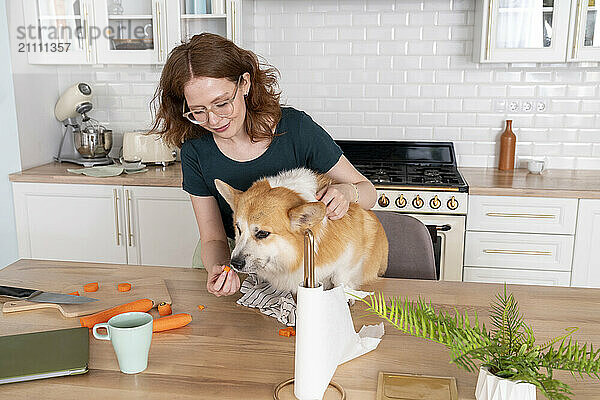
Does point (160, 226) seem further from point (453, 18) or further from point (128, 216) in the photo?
point (453, 18)

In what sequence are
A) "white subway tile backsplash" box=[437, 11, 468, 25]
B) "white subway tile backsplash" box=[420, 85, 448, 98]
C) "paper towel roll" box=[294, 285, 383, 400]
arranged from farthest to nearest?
1. "white subway tile backsplash" box=[420, 85, 448, 98]
2. "white subway tile backsplash" box=[437, 11, 468, 25]
3. "paper towel roll" box=[294, 285, 383, 400]

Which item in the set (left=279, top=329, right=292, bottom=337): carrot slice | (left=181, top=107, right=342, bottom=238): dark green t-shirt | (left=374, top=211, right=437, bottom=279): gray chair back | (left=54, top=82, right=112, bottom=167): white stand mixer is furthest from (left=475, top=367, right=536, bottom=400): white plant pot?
(left=54, top=82, right=112, bottom=167): white stand mixer

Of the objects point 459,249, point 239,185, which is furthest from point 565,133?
point 239,185

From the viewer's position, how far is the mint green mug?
3.67 ft

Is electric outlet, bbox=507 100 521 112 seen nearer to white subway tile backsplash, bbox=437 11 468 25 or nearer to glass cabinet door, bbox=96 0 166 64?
white subway tile backsplash, bbox=437 11 468 25

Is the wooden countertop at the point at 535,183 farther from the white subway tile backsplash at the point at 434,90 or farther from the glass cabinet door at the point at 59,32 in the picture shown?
the glass cabinet door at the point at 59,32

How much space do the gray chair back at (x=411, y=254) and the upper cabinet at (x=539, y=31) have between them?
1.64m

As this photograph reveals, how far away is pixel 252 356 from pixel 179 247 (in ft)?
7.03

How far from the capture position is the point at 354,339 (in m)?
1.20

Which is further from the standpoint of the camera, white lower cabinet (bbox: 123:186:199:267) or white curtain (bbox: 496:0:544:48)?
white lower cabinet (bbox: 123:186:199:267)

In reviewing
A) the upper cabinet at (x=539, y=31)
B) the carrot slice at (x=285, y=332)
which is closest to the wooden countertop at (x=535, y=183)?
the upper cabinet at (x=539, y=31)

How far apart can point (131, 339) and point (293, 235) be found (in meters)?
0.48

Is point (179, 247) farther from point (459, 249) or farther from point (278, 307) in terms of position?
point (278, 307)

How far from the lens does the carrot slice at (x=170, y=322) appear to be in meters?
1.35
